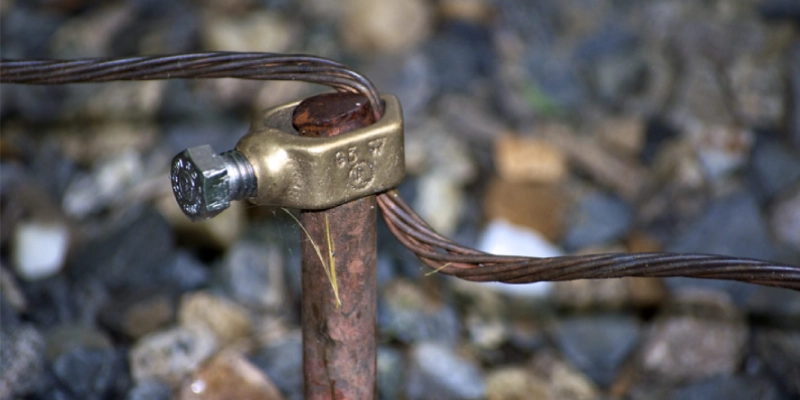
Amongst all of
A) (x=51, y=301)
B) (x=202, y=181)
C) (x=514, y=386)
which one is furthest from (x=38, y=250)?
(x=202, y=181)

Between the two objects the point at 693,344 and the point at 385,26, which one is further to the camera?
the point at 385,26

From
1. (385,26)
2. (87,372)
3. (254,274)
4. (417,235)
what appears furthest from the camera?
(385,26)

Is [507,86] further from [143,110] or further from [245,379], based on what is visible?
[245,379]

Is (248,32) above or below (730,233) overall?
above

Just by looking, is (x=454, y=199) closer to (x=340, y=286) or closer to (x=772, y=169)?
(x=772, y=169)

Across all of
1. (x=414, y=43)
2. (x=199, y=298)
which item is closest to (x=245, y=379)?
(x=199, y=298)
